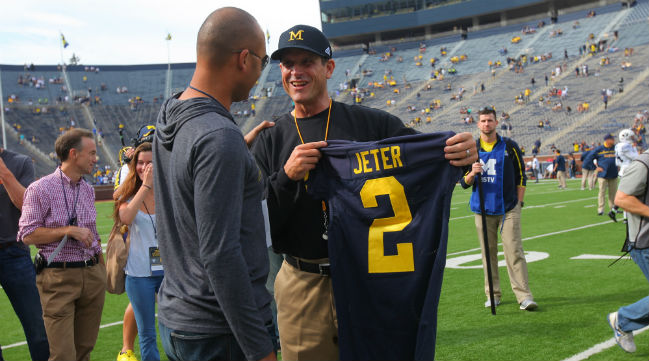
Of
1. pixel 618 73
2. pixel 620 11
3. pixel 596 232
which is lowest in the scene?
pixel 596 232

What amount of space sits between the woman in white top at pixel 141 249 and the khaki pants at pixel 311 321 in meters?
2.08

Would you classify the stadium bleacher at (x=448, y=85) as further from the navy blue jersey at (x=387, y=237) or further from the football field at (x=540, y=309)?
the navy blue jersey at (x=387, y=237)

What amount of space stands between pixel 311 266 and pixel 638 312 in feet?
9.52

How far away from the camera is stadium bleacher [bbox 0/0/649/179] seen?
4231 cm

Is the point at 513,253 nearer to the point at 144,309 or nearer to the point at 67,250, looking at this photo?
the point at 144,309

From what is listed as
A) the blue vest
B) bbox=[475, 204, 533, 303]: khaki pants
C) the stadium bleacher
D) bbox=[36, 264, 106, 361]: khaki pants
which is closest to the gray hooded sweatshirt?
bbox=[36, 264, 106, 361]: khaki pants

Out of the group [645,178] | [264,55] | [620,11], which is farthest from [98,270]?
[620,11]

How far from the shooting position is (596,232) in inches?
487

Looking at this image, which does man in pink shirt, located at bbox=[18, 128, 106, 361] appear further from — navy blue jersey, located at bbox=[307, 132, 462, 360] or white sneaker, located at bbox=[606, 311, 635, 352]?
white sneaker, located at bbox=[606, 311, 635, 352]

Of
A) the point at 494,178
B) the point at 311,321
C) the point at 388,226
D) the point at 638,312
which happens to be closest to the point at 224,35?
the point at 388,226

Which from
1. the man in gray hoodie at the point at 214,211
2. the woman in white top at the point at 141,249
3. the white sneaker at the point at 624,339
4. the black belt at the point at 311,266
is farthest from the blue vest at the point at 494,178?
the man in gray hoodie at the point at 214,211

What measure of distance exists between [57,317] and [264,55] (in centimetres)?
301

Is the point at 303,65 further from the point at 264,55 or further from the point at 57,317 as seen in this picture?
the point at 57,317

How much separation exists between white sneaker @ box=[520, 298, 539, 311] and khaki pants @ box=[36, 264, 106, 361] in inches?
A: 172
